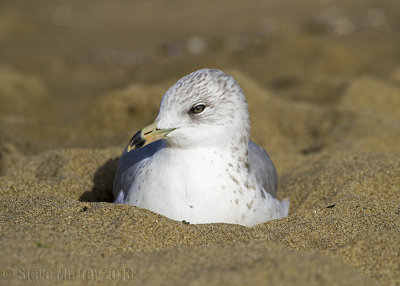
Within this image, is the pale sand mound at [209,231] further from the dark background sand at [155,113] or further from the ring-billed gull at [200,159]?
the ring-billed gull at [200,159]

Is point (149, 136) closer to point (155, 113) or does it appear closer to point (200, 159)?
point (200, 159)

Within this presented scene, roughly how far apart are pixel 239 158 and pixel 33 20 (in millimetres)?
13042

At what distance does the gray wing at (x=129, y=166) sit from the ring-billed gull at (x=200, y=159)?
0.10 meters

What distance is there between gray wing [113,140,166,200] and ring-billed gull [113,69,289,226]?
99mm

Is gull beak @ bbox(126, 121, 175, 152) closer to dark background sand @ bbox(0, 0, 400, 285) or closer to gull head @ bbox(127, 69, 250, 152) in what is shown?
gull head @ bbox(127, 69, 250, 152)

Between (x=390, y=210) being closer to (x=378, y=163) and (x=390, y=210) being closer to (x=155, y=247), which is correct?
(x=378, y=163)

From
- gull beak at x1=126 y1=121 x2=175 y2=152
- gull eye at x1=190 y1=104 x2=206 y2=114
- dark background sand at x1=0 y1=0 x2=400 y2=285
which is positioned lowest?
dark background sand at x1=0 y1=0 x2=400 y2=285

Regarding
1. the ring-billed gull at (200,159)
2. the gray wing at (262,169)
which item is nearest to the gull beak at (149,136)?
the ring-billed gull at (200,159)

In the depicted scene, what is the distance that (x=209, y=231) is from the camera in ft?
11.0

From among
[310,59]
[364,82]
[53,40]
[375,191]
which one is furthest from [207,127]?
[53,40]

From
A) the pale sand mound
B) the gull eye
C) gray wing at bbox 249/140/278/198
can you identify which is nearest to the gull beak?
the gull eye

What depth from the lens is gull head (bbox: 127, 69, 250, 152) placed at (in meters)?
3.54

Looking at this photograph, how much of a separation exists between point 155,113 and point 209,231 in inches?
166

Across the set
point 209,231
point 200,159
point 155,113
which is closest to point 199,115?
point 200,159
